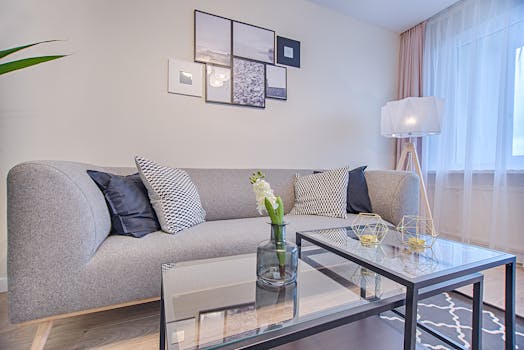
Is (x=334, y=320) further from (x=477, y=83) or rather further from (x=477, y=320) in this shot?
(x=477, y=83)

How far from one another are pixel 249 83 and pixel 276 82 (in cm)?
26

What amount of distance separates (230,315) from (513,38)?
111 inches

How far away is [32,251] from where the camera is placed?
87 centimetres

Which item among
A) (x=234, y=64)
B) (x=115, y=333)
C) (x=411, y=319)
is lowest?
(x=115, y=333)

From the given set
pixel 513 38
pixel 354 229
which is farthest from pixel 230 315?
pixel 513 38

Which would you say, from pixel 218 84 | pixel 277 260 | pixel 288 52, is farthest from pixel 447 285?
pixel 288 52

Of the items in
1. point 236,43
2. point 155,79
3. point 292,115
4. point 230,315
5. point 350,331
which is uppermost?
point 236,43

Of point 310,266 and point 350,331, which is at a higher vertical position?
point 310,266

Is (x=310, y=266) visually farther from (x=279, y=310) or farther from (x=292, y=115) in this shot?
(x=292, y=115)

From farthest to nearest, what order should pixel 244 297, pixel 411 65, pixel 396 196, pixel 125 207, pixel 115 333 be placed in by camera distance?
pixel 411 65 < pixel 396 196 < pixel 125 207 < pixel 115 333 < pixel 244 297

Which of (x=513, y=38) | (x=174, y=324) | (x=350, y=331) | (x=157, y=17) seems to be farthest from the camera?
(x=513, y=38)

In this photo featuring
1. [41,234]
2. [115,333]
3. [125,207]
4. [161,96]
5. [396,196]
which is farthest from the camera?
[161,96]

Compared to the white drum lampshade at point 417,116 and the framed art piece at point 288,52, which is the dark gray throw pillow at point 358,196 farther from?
the framed art piece at point 288,52

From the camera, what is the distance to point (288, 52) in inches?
90.9
